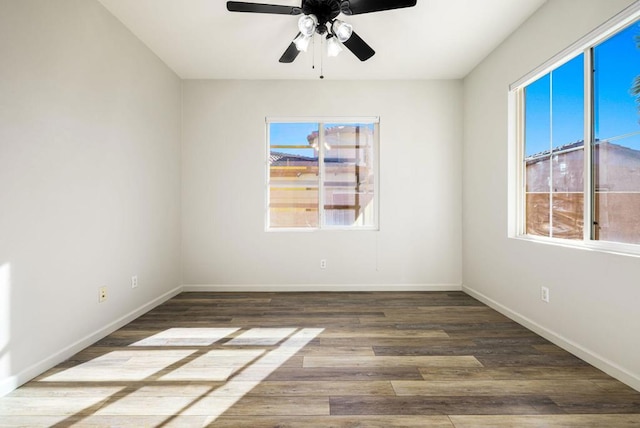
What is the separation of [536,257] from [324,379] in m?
2.07

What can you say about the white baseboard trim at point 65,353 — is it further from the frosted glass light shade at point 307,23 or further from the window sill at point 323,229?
the frosted glass light shade at point 307,23

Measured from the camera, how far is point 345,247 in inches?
158

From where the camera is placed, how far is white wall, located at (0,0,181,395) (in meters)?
1.83

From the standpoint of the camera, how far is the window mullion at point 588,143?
2201mm

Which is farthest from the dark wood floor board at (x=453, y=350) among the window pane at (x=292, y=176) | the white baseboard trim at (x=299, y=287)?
the window pane at (x=292, y=176)

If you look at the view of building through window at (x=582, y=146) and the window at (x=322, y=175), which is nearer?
the view of building through window at (x=582, y=146)

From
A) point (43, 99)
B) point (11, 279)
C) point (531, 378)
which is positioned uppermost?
point (43, 99)

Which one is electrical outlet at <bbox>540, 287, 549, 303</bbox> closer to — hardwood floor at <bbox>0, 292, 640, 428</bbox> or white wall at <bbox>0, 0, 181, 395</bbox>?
hardwood floor at <bbox>0, 292, 640, 428</bbox>

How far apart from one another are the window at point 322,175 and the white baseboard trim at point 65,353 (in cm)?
177

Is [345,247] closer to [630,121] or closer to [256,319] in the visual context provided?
[256,319]

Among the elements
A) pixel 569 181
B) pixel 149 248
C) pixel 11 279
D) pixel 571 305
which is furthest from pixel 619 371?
pixel 149 248

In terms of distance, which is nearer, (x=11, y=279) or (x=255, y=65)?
(x=11, y=279)

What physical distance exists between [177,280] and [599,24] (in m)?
4.57

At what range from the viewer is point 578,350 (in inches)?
87.0
